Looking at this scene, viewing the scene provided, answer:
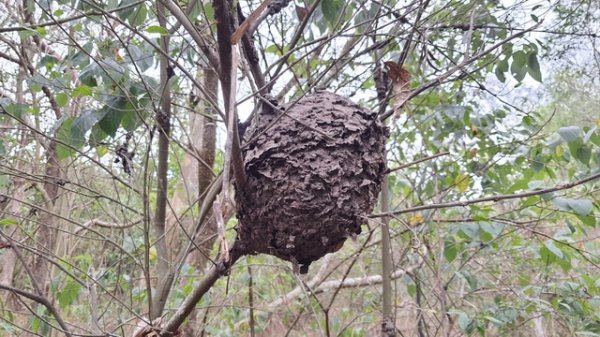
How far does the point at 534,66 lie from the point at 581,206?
490 mm

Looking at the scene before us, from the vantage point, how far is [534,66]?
5.71 feet

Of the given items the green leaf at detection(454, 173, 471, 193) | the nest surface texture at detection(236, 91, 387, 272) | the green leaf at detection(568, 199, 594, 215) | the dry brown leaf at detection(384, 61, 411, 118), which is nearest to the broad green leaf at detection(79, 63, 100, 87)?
the nest surface texture at detection(236, 91, 387, 272)

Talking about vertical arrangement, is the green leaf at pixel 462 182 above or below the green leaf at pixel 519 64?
below

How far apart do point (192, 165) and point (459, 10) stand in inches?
109

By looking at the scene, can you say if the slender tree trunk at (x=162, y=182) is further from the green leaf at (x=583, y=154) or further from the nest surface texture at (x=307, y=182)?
the green leaf at (x=583, y=154)

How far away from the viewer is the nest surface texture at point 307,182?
118 centimetres

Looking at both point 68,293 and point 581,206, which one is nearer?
point 581,206

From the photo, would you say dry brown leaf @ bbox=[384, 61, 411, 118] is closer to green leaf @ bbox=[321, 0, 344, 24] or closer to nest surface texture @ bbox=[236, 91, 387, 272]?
nest surface texture @ bbox=[236, 91, 387, 272]

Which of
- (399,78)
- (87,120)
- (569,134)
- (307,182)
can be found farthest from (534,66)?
(87,120)

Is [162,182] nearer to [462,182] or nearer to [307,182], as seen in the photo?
[307,182]

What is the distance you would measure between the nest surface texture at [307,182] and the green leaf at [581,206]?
763mm

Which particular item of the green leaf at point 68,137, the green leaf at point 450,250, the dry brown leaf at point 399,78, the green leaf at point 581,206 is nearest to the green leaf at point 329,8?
the dry brown leaf at point 399,78

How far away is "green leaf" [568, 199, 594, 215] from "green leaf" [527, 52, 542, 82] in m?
0.43

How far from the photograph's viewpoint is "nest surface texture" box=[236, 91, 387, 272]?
118 centimetres
